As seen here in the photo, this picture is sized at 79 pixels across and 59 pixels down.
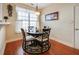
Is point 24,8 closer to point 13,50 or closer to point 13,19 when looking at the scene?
point 13,19

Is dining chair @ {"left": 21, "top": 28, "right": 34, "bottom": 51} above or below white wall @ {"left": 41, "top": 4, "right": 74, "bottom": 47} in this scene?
below

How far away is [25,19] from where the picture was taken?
1544 millimetres

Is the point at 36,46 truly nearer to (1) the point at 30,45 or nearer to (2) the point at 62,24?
(1) the point at 30,45

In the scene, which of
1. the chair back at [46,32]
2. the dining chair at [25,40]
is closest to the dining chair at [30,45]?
the dining chair at [25,40]

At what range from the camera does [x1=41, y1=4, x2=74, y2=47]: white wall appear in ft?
4.95

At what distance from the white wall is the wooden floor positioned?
7cm

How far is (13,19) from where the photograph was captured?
152cm

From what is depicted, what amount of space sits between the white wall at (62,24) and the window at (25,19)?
0.15 metres

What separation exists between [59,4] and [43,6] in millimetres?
232

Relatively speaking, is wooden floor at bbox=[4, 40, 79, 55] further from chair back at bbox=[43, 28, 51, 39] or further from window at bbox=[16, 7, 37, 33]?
window at bbox=[16, 7, 37, 33]

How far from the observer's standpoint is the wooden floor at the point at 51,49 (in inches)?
58.9

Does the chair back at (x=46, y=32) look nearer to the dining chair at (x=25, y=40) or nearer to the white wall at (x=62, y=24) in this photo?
the white wall at (x=62, y=24)

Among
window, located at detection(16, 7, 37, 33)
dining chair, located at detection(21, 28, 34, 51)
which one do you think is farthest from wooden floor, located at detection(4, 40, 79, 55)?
window, located at detection(16, 7, 37, 33)

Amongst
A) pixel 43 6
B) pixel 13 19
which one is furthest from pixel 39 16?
pixel 13 19
